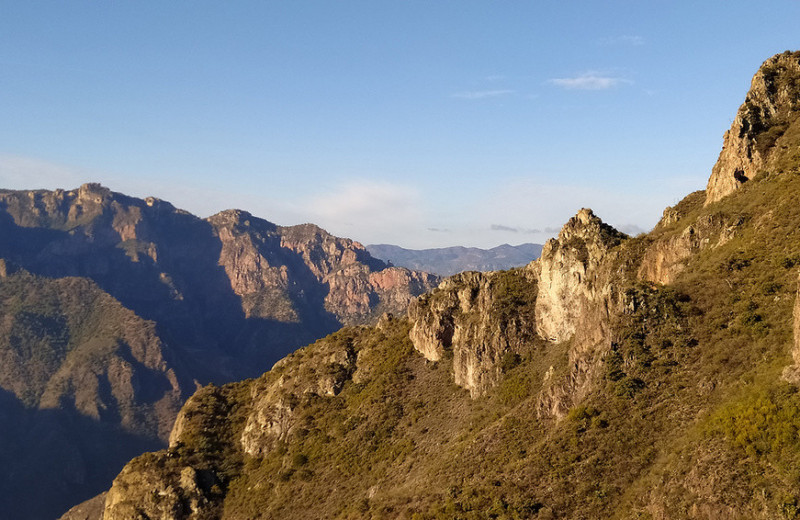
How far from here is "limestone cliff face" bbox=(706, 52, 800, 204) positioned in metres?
88.2

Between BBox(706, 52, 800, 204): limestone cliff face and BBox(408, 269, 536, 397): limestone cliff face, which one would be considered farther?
BBox(408, 269, 536, 397): limestone cliff face

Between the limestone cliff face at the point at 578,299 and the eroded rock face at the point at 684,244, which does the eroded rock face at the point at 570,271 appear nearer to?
the limestone cliff face at the point at 578,299

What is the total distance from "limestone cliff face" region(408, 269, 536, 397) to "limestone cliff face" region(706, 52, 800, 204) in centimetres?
3236

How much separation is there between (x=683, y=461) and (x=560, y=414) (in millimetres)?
20491

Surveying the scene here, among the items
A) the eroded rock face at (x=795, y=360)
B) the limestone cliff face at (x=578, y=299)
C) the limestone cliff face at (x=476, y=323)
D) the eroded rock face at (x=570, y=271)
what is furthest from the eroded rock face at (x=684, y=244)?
the eroded rock face at (x=795, y=360)

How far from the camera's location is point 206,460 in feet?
362

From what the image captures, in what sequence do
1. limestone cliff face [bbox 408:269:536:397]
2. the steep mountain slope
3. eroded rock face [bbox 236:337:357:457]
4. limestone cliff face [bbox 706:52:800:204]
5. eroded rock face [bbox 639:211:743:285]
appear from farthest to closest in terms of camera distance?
eroded rock face [bbox 236:337:357:457] < limestone cliff face [bbox 408:269:536:397] < limestone cliff face [bbox 706:52:800:204] < eroded rock face [bbox 639:211:743:285] < the steep mountain slope

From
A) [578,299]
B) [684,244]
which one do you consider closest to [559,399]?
[578,299]

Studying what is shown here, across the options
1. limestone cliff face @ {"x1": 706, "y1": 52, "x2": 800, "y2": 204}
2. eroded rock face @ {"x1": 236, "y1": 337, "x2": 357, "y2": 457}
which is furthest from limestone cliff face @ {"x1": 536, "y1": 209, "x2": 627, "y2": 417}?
eroded rock face @ {"x1": 236, "y1": 337, "x2": 357, "y2": 457}

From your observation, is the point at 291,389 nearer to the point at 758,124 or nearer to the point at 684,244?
the point at 684,244

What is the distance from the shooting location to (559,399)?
7344cm

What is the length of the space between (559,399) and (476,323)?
97.4 ft

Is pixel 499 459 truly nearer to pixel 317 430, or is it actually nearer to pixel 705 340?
pixel 705 340

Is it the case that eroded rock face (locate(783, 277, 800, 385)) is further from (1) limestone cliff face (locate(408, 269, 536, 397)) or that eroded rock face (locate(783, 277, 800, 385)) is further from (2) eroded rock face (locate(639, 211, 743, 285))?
(1) limestone cliff face (locate(408, 269, 536, 397))
